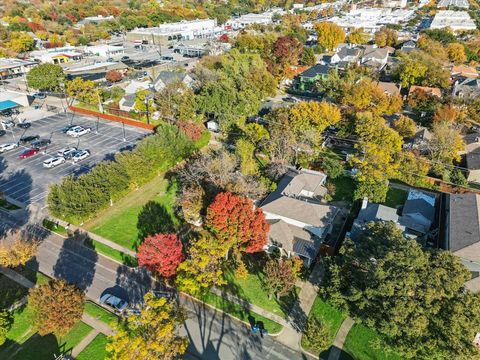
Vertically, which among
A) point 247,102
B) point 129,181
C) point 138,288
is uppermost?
point 247,102

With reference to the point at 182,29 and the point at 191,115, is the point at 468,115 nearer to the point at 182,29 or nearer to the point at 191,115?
the point at 191,115

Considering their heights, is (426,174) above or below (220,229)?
below

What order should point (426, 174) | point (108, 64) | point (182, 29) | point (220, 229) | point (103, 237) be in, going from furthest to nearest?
point (182, 29) < point (108, 64) < point (426, 174) < point (103, 237) < point (220, 229)

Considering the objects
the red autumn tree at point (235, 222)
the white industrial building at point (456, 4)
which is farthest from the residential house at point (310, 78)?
the white industrial building at point (456, 4)

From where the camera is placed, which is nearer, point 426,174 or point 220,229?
point 220,229

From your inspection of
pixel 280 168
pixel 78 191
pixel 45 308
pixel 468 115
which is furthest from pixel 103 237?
pixel 468 115

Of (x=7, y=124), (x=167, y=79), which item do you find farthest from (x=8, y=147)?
(x=167, y=79)

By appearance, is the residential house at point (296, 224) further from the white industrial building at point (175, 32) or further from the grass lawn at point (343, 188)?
the white industrial building at point (175, 32)
